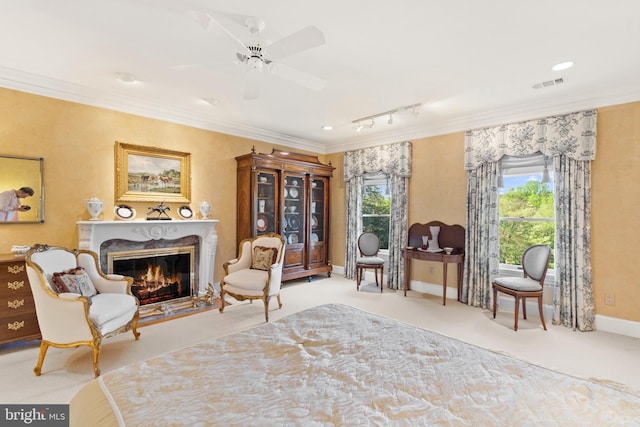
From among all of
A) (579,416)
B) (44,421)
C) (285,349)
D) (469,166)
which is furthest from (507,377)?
(469,166)

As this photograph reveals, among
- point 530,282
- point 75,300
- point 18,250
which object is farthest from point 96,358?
point 530,282

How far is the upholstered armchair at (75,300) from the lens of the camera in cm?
245

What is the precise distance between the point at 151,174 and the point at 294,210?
239 cm

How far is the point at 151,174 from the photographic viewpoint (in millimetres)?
4125

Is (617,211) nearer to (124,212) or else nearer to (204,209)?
(204,209)

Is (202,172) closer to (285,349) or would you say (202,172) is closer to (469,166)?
(285,349)

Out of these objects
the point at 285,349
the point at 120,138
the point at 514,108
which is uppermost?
the point at 514,108

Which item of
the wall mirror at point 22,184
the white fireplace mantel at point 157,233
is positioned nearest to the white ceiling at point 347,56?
the wall mirror at point 22,184

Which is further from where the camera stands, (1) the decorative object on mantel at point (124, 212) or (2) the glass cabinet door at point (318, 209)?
(2) the glass cabinet door at point (318, 209)

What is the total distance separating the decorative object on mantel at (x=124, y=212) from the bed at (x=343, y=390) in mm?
2991

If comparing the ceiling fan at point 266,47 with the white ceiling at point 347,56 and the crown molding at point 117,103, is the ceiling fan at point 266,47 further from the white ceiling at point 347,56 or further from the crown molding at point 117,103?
the crown molding at point 117,103

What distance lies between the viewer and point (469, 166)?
4.39m

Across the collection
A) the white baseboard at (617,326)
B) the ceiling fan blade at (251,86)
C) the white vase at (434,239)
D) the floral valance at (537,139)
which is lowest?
the white baseboard at (617,326)

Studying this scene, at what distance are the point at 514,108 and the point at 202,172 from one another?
452 cm
